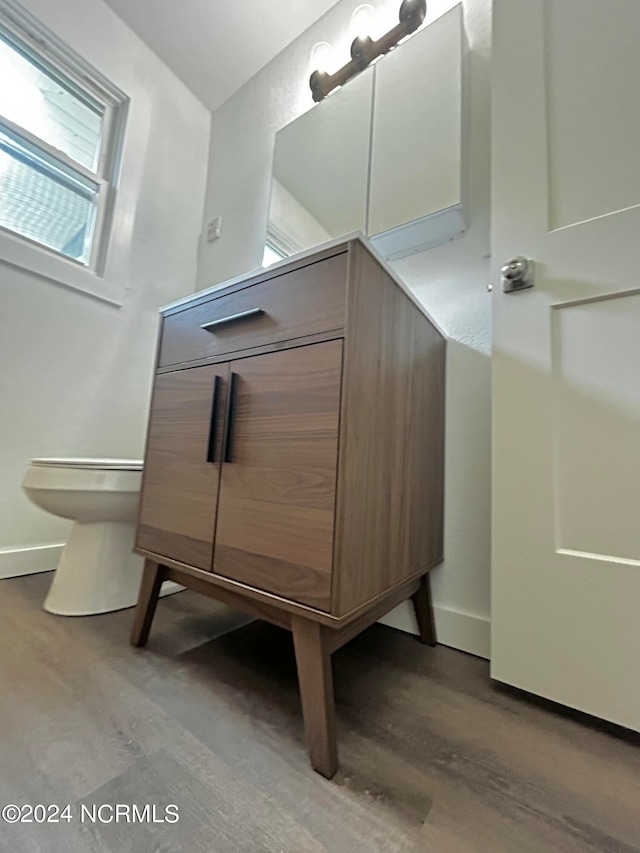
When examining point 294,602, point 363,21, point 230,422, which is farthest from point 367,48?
point 294,602

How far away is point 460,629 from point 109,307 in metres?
1.75

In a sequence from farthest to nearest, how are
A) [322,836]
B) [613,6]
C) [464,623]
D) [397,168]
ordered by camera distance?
[397,168], [464,623], [613,6], [322,836]

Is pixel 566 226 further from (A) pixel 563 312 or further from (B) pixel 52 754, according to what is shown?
(B) pixel 52 754

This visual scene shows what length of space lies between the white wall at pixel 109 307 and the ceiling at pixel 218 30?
77 millimetres

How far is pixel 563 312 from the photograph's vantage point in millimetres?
774

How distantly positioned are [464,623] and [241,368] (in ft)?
2.67

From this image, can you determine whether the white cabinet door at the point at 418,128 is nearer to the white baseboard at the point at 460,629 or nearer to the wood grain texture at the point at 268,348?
the wood grain texture at the point at 268,348

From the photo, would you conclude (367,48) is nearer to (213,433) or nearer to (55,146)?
(55,146)

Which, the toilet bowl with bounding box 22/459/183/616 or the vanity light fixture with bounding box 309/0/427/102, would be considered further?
the vanity light fixture with bounding box 309/0/427/102

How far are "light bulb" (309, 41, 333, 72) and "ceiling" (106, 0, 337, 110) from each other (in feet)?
0.62

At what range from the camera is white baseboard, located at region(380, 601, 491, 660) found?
91 cm

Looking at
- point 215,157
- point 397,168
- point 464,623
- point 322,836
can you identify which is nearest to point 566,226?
point 397,168

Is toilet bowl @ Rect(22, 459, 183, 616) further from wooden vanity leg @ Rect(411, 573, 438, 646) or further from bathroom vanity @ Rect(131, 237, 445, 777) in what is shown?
wooden vanity leg @ Rect(411, 573, 438, 646)

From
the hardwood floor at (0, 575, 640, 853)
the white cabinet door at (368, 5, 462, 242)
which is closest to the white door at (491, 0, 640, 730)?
the hardwood floor at (0, 575, 640, 853)
